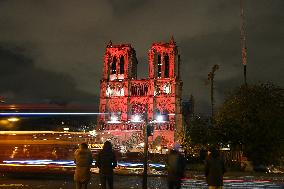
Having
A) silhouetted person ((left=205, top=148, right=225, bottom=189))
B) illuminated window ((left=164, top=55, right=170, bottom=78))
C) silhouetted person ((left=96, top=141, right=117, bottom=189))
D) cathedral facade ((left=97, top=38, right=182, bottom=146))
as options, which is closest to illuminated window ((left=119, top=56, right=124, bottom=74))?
cathedral facade ((left=97, top=38, right=182, bottom=146))

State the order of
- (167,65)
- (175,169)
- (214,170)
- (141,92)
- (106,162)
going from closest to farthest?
(214,170) → (175,169) → (106,162) → (167,65) → (141,92)

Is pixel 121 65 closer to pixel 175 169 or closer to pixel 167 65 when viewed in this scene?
pixel 167 65

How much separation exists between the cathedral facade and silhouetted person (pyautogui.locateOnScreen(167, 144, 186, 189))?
77919mm

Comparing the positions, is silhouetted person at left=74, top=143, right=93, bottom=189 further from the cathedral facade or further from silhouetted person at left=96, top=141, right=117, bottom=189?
the cathedral facade

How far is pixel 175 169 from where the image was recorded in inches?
497

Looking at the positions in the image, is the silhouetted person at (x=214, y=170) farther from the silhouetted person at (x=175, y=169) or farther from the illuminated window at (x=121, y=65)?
the illuminated window at (x=121, y=65)

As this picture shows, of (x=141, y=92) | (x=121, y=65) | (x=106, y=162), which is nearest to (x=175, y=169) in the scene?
(x=106, y=162)

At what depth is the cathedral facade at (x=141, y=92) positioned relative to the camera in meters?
92.5

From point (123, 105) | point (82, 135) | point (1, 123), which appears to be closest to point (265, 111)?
point (82, 135)

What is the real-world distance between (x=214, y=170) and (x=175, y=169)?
184cm

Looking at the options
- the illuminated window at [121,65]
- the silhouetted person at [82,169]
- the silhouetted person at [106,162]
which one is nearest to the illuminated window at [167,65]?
the illuminated window at [121,65]

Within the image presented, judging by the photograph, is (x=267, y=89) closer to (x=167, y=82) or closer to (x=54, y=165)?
(x=54, y=165)

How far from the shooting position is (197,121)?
4622 cm

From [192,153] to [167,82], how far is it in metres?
47.1
